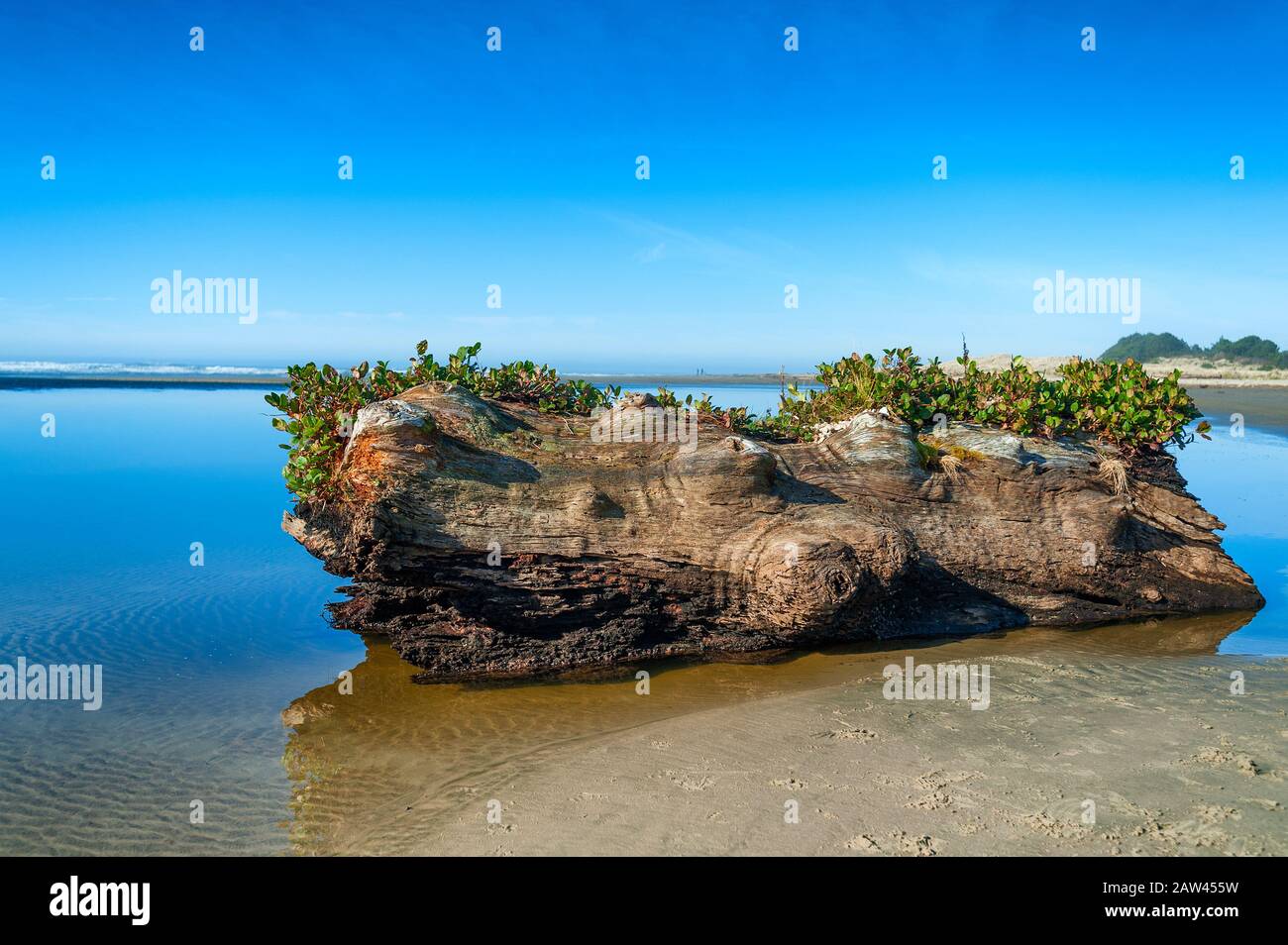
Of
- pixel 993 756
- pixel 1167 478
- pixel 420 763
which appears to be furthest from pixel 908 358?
pixel 420 763

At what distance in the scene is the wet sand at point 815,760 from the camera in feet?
20.1

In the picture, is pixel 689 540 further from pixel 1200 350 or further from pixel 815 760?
pixel 1200 350

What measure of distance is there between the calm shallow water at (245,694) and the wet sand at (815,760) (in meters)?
0.06

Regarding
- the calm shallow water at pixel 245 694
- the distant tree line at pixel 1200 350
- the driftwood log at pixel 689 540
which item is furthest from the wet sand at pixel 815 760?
the distant tree line at pixel 1200 350

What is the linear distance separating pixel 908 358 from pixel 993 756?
771 centimetres

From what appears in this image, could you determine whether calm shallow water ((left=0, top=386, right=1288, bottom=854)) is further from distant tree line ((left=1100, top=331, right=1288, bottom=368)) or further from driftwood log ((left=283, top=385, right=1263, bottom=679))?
distant tree line ((left=1100, top=331, right=1288, bottom=368))

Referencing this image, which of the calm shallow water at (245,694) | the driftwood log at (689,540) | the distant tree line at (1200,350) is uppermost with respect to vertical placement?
the distant tree line at (1200,350)

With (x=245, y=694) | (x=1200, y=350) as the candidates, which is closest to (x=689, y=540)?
(x=245, y=694)

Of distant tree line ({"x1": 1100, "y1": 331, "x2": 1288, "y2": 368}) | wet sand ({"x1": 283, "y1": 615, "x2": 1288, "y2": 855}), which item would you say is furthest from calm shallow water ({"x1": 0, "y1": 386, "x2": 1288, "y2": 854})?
distant tree line ({"x1": 1100, "y1": 331, "x2": 1288, "y2": 368})

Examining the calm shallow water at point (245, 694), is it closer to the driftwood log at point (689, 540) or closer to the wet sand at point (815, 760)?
the wet sand at point (815, 760)

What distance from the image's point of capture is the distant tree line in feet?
237

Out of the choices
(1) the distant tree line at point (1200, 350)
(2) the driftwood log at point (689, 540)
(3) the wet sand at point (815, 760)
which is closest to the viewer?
(3) the wet sand at point (815, 760)

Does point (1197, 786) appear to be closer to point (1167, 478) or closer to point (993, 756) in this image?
point (993, 756)
